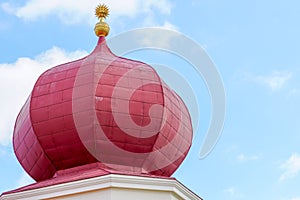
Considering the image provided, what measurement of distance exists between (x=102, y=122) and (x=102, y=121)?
2cm

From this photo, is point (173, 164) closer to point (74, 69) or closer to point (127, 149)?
point (127, 149)

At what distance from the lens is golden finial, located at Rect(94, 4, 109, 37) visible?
18.0 meters

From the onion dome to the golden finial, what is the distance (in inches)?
50.2

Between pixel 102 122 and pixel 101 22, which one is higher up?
pixel 101 22

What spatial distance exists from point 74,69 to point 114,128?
1.76 meters

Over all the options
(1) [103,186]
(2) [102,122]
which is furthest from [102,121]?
(1) [103,186]

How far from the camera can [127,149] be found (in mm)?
15570

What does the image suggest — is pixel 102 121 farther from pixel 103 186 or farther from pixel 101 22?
pixel 101 22

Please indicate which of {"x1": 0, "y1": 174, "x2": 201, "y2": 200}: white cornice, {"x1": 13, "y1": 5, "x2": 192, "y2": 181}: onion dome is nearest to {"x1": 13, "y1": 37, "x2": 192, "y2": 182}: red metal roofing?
{"x1": 13, "y1": 5, "x2": 192, "y2": 181}: onion dome

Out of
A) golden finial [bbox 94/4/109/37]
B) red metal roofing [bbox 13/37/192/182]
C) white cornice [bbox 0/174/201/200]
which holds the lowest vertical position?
white cornice [bbox 0/174/201/200]

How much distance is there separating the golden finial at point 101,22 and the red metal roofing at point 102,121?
1.29 meters

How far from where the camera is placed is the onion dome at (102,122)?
15.5 m

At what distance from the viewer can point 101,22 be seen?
719 inches

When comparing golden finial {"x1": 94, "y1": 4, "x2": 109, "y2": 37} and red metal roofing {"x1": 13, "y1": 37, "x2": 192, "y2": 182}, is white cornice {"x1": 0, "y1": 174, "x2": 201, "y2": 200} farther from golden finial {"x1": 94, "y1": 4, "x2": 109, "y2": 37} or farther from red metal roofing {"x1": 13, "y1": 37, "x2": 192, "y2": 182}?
golden finial {"x1": 94, "y1": 4, "x2": 109, "y2": 37}
